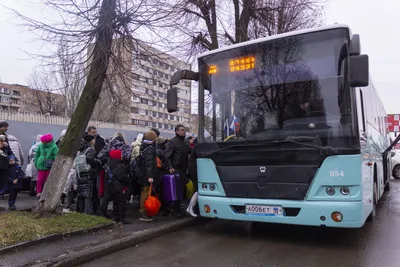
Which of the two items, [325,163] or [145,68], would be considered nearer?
[325,163]

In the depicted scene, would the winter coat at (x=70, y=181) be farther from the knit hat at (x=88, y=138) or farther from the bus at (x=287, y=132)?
the bus at (x=287, y=132)

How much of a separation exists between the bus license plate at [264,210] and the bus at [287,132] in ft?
0.05

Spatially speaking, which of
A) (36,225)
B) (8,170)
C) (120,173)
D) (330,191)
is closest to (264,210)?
(330,191)

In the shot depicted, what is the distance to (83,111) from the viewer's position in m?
6.78

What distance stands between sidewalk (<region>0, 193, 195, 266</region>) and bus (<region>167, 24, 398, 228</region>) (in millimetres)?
1303

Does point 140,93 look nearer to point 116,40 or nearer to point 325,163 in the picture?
point 116,40

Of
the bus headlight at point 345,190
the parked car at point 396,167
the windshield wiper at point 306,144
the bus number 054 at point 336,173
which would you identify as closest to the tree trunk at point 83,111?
the windshield wiper at point 306,144

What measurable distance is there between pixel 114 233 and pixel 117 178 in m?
1.04

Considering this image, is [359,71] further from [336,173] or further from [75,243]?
[75,243]

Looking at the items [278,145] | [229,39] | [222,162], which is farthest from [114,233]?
[229,39]

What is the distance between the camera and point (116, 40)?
6801 mm

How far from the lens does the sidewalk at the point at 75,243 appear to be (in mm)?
4688

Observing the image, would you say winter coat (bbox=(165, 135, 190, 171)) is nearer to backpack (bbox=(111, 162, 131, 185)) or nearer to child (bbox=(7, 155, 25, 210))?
backpack (bbox=(111, 162, 131, 185))

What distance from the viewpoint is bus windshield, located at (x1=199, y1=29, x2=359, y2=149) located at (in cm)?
521
